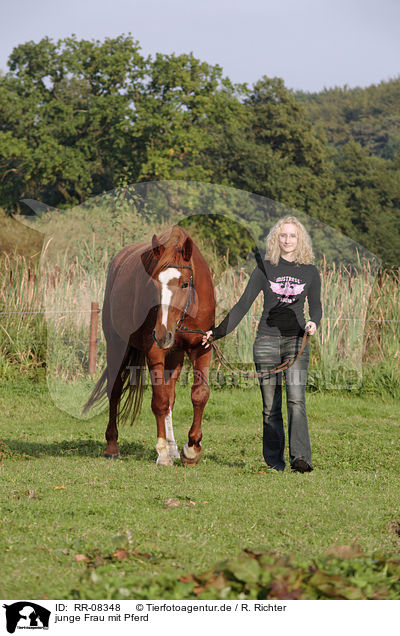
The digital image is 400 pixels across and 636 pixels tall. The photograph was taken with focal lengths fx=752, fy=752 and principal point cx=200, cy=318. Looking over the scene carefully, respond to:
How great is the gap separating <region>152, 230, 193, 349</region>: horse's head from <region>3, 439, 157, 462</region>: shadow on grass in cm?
186

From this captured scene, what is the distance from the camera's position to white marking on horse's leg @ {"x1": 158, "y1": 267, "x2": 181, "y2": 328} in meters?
6.17

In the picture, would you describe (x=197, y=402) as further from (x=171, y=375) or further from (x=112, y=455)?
(x=112, y=455)

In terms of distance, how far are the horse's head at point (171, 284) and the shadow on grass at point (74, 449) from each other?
6.09ft

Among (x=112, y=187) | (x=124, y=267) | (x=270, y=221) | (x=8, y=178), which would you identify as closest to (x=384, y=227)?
(x=270, y=221)

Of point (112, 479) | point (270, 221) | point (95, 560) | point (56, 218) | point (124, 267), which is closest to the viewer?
point (95, 560)

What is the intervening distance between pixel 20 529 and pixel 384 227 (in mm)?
35325

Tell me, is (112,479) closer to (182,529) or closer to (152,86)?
(182,529)

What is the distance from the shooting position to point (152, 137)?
109 feet

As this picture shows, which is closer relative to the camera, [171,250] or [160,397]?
[171,250]

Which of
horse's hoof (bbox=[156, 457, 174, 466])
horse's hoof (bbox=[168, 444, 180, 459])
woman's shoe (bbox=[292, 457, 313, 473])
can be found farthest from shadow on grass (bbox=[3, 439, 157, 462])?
woman's shoe (bbox=[292, 457, 313, 473])

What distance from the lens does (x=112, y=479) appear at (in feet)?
20.6
